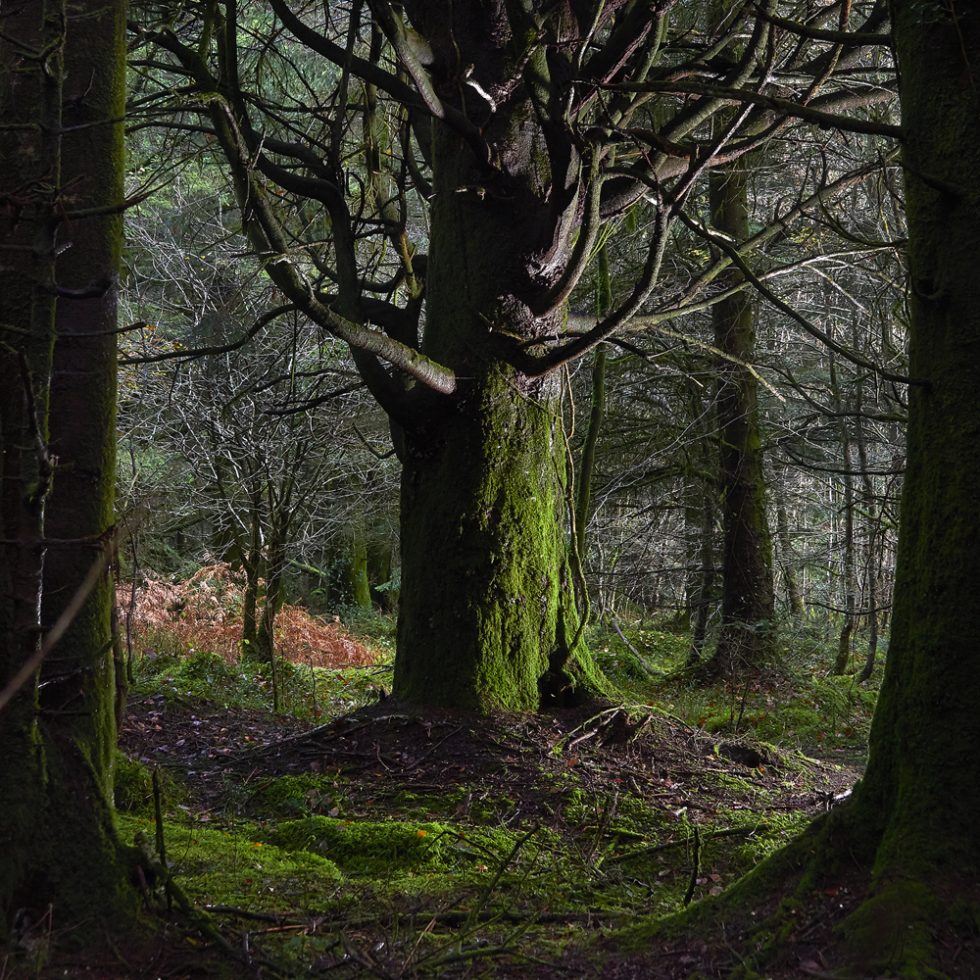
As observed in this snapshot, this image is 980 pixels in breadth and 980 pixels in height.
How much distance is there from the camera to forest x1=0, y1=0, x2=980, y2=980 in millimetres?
2539

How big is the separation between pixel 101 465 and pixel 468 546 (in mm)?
3198

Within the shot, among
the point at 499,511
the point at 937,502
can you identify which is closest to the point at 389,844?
the point at 499,511

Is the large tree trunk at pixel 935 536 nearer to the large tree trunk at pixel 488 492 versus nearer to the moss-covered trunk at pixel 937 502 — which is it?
the moss-covered trunk at pixel 937 502

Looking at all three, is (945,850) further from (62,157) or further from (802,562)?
(802,562)

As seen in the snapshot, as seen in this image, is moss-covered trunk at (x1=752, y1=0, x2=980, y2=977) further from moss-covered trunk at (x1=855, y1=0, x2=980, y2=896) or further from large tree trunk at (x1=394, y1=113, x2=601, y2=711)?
large tree trunk at (x1=394, y1=113, x2=601, y2=711)

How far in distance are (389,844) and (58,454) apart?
2421mm

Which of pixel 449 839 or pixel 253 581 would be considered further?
pixel 253 581

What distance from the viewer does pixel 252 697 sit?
9.38 metres

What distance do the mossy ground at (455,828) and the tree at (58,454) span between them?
0.35 metres

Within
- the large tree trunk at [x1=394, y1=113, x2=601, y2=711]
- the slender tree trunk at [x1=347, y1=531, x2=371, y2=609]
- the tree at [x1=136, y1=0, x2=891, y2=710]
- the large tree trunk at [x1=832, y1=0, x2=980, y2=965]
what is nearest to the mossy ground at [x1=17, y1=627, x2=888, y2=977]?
the large tree trunk at [x1=394, y1=113, x2=601, y2=711]

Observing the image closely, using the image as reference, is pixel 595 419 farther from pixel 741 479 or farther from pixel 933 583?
pixel 933 583

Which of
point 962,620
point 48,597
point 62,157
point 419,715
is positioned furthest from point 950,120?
point 419,715

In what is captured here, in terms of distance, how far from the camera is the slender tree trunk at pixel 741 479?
11.0 metres

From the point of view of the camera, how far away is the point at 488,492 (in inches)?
233
